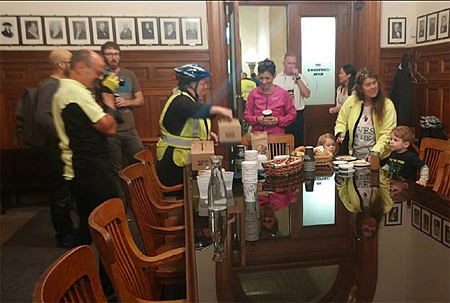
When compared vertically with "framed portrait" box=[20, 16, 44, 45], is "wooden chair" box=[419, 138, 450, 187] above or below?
below

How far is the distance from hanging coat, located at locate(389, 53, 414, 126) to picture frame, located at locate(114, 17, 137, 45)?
9.84ft

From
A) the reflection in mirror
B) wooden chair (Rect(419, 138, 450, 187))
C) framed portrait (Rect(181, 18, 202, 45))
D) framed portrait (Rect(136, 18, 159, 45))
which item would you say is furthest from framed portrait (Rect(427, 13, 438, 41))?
framed portrait (Rect(136, 18, 159, 45))

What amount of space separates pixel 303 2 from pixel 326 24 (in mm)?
379

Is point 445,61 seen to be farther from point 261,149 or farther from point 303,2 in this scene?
point 261,149

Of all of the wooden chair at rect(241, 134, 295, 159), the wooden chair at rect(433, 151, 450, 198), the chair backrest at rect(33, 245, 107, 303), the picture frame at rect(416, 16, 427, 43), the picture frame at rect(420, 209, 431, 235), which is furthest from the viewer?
the picture frame at rect(416, 16, 427, 43)

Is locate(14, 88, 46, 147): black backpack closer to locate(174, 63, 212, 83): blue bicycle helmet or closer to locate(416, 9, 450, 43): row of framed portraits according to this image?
locate(174, 63, 212, 83): blue bicycle helmet

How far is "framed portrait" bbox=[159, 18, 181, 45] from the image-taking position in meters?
4.55

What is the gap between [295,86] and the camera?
15.9ft

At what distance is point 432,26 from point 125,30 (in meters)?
3.33

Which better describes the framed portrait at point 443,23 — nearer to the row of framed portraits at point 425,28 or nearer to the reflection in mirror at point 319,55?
the row of framed portraits at point 425,28

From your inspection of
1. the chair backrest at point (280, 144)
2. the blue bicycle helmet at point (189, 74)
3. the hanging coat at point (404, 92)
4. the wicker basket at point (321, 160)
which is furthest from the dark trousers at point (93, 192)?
the hanging coat at point (404, 92)

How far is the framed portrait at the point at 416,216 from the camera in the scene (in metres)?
1.53

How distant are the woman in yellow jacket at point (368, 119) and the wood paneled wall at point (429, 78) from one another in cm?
150

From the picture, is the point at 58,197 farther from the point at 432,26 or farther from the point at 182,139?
the point at 432,26
